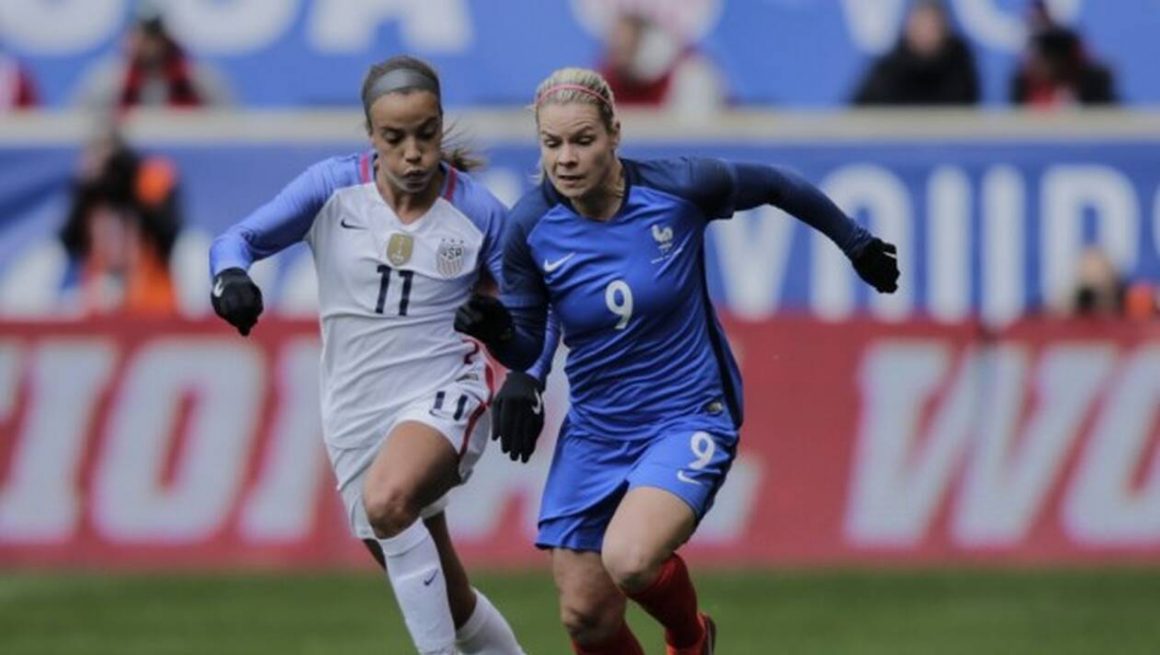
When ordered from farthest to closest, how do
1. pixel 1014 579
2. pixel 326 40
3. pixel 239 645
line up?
pixel 326 40, pixel 1014 579, pixel 239 645

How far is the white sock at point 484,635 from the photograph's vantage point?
11.5 meters

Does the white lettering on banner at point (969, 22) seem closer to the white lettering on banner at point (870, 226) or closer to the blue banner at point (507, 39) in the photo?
the blue banner at point (507, 39)

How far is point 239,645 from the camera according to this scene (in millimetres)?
14750

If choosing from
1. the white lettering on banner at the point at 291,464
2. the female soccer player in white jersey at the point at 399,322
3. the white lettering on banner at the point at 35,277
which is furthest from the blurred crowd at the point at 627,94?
the female soccer player in white jersey at the point at 399,322

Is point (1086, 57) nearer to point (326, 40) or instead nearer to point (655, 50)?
point (655, 50)

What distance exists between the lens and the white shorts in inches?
432

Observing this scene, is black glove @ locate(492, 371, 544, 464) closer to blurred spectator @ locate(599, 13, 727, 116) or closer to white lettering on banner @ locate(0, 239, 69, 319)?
blurred spectator @ locate(599, 13, 727, 116)

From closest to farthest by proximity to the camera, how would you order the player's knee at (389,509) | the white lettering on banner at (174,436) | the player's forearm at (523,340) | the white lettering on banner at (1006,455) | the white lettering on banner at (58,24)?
the player's forearm at (523,340) → the player's knee at (389,509) → the white lettering on banner at (174,436) → the white lettering on banner at (1006,455) → the white lettering on banner at (58,24)

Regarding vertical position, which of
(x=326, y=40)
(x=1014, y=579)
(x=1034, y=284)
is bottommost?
Answer: (x=1014, y=579)

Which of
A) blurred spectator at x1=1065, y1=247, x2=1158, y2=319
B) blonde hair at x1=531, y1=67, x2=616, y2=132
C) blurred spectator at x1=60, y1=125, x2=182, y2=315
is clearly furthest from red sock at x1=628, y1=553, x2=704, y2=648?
blurred spectator at x1=60, y1=125, x2=182, y2=315

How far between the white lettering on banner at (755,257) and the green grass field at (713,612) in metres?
3.07

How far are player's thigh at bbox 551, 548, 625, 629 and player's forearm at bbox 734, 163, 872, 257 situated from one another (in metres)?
1.37

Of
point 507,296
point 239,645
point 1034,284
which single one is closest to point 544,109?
point 507,296

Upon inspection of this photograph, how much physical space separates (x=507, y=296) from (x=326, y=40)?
438 inches
